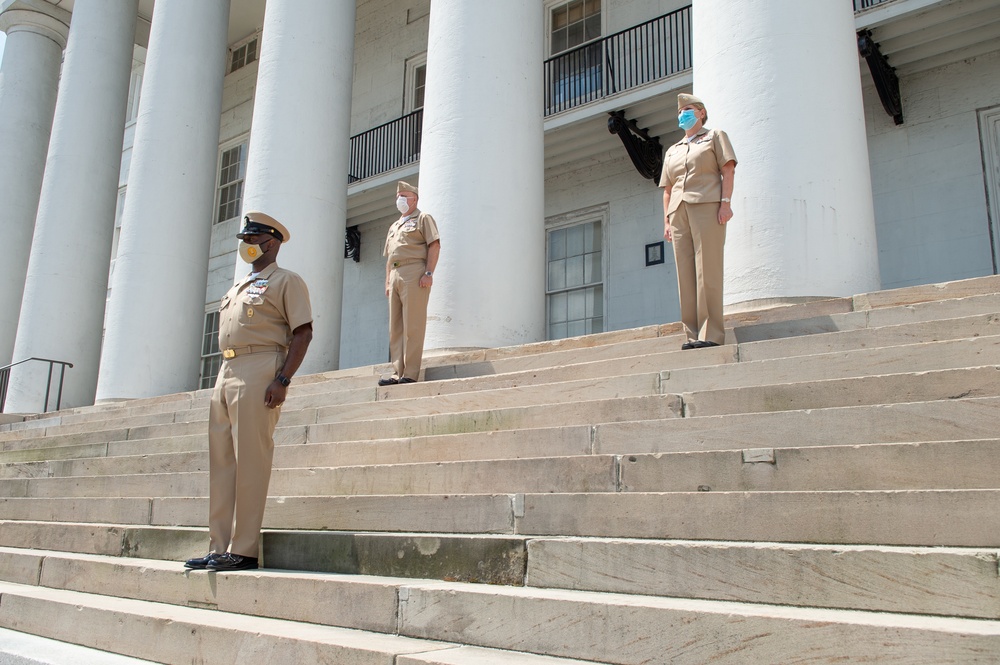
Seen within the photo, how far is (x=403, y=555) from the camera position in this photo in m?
3.92

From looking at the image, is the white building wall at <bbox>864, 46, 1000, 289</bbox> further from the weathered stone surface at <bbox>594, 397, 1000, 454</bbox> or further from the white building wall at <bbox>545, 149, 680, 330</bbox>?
the weathered stone surface at <bbox>594, 397, 1000, 454</bbox>

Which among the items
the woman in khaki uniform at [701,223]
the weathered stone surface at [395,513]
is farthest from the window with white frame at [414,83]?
the weathered stone surface at [395,513]

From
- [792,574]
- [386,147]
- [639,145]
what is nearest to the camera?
[792,574]

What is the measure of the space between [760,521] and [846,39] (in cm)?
560

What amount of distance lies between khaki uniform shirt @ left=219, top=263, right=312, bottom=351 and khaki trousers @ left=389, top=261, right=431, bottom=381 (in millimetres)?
2727

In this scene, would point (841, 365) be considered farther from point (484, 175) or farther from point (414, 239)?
point (484, 175)

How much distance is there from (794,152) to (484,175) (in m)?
3.39

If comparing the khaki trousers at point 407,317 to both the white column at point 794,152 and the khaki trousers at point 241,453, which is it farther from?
the khaki trousers at point 241,453

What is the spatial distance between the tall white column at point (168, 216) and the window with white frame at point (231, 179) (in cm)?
572

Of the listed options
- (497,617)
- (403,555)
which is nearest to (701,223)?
(403,555)

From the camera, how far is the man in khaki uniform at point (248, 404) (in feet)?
14.1

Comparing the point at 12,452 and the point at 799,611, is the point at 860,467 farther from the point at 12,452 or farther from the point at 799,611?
the point at 12,452

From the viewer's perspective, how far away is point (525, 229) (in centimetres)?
936

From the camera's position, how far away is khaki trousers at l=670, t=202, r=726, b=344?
5.67 metres
